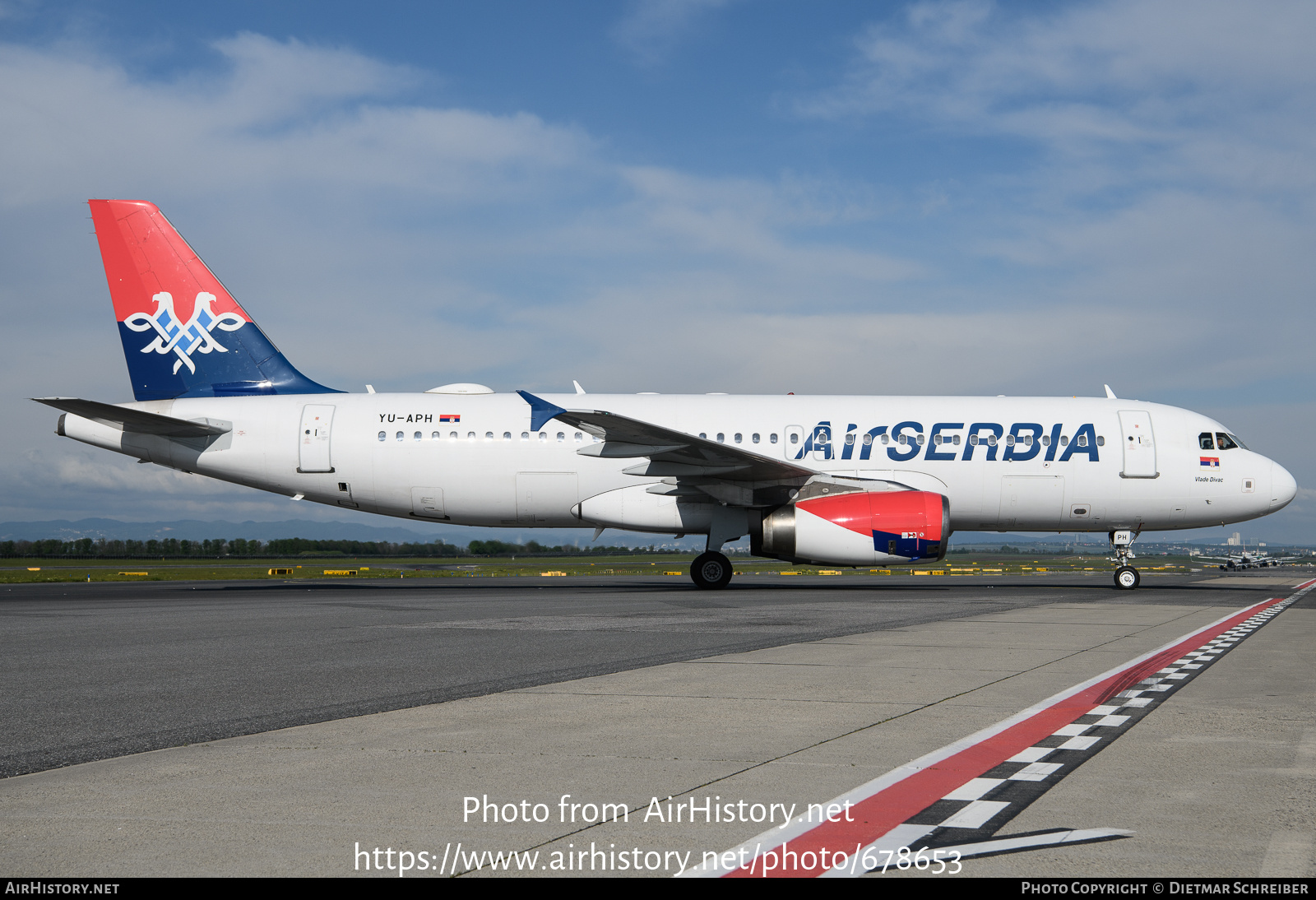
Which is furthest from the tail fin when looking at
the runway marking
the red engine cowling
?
the runway marking

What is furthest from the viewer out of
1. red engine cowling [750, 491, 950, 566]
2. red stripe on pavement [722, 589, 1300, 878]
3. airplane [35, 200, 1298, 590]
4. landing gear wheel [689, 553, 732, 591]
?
airplane [35, 200, 1298, 590]

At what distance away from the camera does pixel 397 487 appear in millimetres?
22547

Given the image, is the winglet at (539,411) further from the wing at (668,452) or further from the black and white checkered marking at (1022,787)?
the black and white checkered marking at (1022,787)

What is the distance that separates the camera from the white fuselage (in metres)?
22.4

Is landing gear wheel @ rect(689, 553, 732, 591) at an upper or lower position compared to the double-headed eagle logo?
lower

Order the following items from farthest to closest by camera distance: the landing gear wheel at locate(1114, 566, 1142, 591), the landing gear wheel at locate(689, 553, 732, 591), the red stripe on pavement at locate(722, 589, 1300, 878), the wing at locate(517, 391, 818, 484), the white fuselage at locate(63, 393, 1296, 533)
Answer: the landing gear wheel at locate(1114, 566, 1142, 591)
the white fuselage at locate(63, 393, 1296, 533)
the landing gear wheel at locate(689, 553, 732, 591)
the wing at locate(517, 391, 818, 484)
the red stripe on pavement at locate(722, 589, 1300, 878)

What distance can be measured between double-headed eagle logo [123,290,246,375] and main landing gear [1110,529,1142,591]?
21.9 m

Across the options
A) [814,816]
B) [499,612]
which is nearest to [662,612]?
[499,612]

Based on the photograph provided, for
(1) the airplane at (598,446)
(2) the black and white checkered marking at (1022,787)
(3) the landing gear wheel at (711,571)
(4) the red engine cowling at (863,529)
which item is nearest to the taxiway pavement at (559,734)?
(2) the black and white checkered marking at (1022,787)

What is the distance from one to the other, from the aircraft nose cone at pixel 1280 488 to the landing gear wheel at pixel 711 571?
1303 centimetres

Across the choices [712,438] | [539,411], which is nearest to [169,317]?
A: [539,411]

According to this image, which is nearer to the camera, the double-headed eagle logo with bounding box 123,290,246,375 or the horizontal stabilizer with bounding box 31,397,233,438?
the horizontal stabilizer with bounding box 31,397,233,438

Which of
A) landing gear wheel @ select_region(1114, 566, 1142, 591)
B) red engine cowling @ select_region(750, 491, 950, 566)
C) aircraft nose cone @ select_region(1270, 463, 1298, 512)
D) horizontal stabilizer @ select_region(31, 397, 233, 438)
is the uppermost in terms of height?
horizontal stabilizer @ select_region(31, 397, 233, 438)

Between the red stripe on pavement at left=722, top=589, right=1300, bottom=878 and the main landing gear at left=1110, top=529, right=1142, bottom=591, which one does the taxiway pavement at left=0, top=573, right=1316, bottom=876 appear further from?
the main landing gear at left=1110, top=529, right=1142, bottom=591
